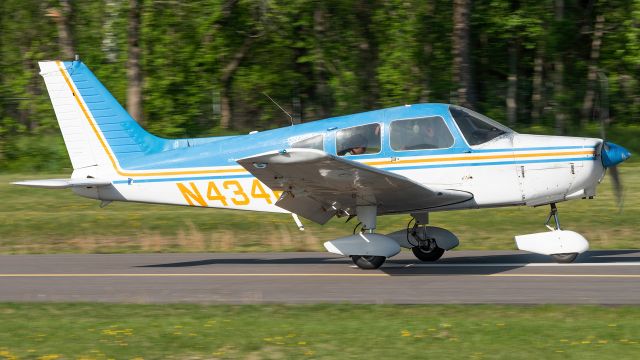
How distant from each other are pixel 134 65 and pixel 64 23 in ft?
9.92

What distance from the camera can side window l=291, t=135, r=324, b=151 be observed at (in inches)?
475

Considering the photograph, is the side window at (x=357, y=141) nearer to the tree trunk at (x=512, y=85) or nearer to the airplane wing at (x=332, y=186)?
the airplane wing at (x=332, y=186)

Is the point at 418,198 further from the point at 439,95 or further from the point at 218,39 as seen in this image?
the point at 218,39

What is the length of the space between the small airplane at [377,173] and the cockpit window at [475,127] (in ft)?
0.05

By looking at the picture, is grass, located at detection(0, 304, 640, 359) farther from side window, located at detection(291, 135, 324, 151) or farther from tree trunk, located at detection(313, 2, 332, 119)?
tree trunk, located at detection(313, 2, 332, 119)

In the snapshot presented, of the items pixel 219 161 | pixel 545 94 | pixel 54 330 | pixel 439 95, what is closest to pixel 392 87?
pixel 439 95

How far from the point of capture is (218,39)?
1056 inches

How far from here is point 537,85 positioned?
89.4 feet

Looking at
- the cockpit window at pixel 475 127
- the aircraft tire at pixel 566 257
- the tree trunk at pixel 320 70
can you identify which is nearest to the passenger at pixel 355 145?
the cockpit window at pixel 475 127

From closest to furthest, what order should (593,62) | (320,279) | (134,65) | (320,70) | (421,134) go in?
(320,279)
(421,134)
(134,65)
(320,70)
(593,62)

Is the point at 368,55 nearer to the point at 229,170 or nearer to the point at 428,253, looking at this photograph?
the point at 428,253

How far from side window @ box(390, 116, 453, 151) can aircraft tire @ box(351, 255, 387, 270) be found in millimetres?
1422

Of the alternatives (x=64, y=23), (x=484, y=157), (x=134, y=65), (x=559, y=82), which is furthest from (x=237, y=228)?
(x=559, y=82)

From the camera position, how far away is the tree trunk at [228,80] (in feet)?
88.5
